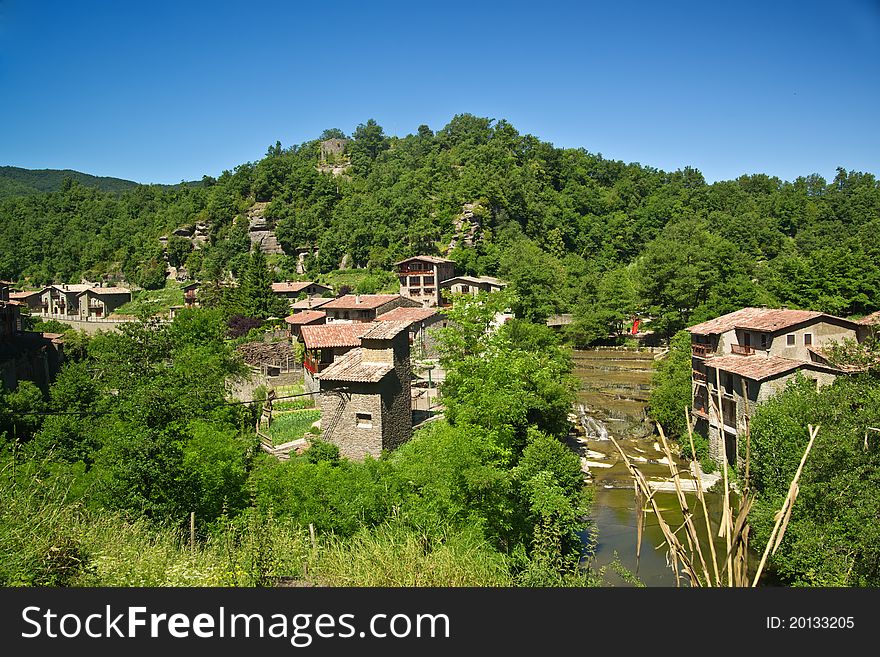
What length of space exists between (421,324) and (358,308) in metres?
4.92

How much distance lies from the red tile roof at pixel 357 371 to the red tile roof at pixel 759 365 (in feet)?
33.8

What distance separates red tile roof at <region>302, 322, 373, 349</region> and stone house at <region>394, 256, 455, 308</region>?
2079 cm

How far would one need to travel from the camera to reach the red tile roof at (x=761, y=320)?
25312 millimetres

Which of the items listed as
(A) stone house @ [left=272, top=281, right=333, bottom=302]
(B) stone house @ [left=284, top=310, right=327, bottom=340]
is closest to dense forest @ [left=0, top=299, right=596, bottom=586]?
(B) stone house @ [left=284, top=310, right=327, bottom=340]

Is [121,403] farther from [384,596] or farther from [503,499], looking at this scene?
[384,596]

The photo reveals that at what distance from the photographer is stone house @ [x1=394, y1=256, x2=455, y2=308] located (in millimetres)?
51312

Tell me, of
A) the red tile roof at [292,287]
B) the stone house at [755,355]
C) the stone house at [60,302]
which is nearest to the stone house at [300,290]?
the red tile roof at [292,287]

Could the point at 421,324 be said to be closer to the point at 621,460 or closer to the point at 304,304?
the point at 621,460

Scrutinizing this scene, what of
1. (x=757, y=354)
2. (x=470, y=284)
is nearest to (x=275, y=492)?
(x=757, y=354)

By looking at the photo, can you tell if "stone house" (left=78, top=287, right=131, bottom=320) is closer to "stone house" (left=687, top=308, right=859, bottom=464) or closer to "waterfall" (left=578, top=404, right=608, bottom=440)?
"waterfall" (left=578, top=404, right=608, bottom=440)

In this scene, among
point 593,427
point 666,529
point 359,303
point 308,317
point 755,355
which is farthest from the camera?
point 308,317

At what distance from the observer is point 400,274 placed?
5250 centimetres

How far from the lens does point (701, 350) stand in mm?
28266

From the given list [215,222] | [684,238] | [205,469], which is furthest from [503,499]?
[215,222]
